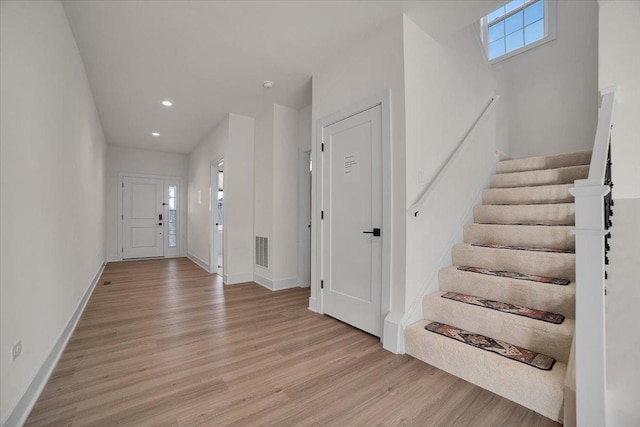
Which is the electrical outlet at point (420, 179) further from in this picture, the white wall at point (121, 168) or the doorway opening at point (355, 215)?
the white wall at point (121, 168)

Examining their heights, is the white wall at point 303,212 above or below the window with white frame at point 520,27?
below

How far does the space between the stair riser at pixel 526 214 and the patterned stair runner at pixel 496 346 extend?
1.37 metres

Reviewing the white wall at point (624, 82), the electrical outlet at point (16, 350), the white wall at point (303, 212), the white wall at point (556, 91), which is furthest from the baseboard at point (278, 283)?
the white wall at point (556, 91)

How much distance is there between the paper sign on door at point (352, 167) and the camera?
272 cm

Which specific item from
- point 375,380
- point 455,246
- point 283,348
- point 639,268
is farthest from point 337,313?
point 639,268

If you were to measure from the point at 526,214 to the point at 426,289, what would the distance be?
4.28 feet

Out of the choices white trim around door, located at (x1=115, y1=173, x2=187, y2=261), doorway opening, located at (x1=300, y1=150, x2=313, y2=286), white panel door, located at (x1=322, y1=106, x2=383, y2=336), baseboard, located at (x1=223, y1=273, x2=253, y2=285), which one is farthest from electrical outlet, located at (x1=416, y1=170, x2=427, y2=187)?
white trim around door, located at (x1=115, y1=173, x2=187, y2=261)

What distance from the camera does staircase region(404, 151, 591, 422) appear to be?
168 centimetres

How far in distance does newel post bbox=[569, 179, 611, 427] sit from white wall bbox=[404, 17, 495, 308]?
1.12 meters

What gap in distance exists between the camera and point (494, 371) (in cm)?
173

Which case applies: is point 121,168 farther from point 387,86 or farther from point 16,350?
point 387,86

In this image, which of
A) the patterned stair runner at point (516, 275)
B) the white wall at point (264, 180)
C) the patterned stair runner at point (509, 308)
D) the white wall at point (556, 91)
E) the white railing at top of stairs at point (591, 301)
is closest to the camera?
the white railing at top of stairs at point (591, 301)

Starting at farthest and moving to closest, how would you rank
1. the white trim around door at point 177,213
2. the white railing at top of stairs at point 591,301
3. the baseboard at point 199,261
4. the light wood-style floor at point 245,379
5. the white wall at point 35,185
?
the white trim around door at point 177,213 < the baseboard at point 199,261 < the light wood-style floor at point 245,379 < the white wall at point 35,185 < the white railing at top of stairs at point 591,301

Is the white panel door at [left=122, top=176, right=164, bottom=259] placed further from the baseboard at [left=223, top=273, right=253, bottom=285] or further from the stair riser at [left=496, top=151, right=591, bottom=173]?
the stair riser at [left=496, top=151, right=591, bottom=173]
